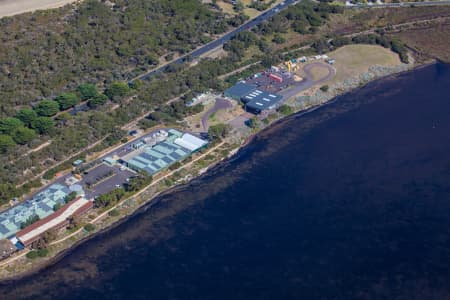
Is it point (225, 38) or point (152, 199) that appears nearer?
point (152, 199)

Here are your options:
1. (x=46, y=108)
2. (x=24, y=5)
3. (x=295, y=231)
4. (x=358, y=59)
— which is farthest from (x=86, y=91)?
(x=358, y=59)

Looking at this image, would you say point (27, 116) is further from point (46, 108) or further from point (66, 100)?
point (66, 100)

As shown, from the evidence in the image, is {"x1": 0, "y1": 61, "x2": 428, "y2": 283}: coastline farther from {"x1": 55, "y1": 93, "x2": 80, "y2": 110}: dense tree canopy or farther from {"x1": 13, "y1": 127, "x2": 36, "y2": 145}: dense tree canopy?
{"x1": 55, "y1": 93, "x2": 80, "y2": 110}: dense tree canopy

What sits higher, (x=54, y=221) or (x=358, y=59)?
(x=358, y=59)

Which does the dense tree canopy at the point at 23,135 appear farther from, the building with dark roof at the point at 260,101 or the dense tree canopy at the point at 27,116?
the building with dark roof at the point at 260,101

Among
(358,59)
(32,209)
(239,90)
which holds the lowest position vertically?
(32,209)

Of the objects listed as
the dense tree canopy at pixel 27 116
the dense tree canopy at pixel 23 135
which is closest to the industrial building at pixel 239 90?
the dense tree canopy at pixel 27 116

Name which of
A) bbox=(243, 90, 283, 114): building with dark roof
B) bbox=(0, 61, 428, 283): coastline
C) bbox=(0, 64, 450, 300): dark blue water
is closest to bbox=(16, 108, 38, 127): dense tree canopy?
bbox=(0, 61, 428, 283): coastline
